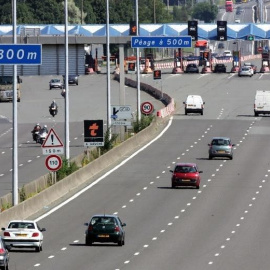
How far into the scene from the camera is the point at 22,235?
47781mm

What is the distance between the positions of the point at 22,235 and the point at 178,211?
16.7 m

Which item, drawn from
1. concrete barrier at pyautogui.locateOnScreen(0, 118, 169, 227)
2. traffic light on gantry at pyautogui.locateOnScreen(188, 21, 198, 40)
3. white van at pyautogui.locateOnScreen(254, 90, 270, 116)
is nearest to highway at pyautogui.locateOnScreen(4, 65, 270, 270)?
concrete barrier at pyautogui.locateOnScreen(0, 118, 169, 227)

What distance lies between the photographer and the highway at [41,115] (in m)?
82.3

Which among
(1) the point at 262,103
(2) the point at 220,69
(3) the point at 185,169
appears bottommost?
(3) the point at 185,169

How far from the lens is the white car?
157 feet

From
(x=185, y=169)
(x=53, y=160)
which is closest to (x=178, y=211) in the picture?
(x=53, y=160)

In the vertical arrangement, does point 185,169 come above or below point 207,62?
below

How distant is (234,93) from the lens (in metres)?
143

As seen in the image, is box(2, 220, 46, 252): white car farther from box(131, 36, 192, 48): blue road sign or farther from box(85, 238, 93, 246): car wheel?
box(131, 36, 192, 48): blue road sign

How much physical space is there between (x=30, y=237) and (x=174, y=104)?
258 feet

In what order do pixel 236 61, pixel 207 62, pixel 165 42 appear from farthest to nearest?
pixel 207 62 < pixel 236 61 < pixel 165 42

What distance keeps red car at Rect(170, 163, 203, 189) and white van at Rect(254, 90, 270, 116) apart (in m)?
45.0

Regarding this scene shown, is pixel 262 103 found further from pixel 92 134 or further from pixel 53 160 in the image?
pixel 53 160

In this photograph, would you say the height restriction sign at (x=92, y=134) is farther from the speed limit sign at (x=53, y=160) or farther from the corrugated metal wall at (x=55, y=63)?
the speed limit sign at (x=53, y=160)
